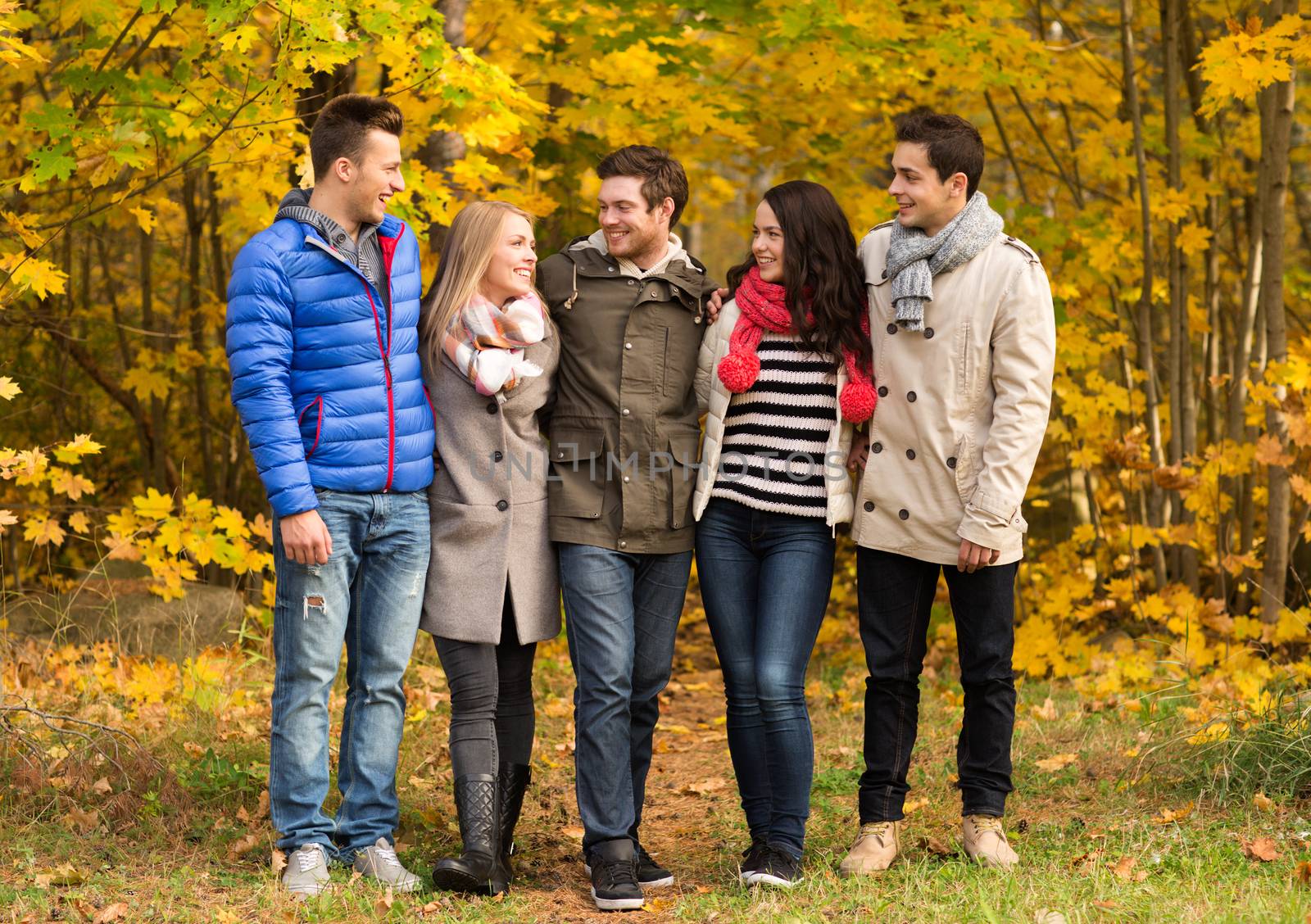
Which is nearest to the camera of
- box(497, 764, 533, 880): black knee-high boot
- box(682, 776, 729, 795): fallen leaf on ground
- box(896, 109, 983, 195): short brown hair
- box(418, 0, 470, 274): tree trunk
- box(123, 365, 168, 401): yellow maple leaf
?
box(896, 109, 983, 195): short brown hair

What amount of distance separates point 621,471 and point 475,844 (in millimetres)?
1128

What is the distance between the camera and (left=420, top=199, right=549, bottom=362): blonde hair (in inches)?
142

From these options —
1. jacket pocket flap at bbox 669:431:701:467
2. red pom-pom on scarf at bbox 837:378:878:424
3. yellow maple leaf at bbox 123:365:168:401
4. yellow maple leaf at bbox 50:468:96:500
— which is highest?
red pom-pom on scarf at bbox 837:378:878:424

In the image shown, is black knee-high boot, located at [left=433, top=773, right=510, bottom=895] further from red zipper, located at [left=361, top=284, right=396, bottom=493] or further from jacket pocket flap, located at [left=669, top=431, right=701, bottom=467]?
jacket pocket flap, located at [left=669, top=431, right=701, bottom=467]

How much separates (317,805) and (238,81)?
2.87m

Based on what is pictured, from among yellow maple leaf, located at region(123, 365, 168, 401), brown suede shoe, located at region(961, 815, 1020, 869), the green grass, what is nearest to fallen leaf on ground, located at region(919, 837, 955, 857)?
the green grass

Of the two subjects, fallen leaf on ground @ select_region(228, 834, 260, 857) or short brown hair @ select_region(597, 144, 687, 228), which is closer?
short brown hair @ select_region(597, 144, 687, 228)

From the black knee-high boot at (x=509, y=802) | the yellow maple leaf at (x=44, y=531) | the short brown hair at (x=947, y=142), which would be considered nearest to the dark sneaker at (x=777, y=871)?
the black knee-high boot at (x=509, y=802)

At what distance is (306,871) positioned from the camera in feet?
11.4

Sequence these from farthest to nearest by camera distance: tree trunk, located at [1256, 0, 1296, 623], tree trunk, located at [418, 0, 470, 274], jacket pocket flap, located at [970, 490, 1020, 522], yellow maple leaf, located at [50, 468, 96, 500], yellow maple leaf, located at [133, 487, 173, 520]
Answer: tree trunk, located at [1256, 0, 1296, 623] → tree trunk, located at [418, 0, 470, 274] → yellow maple leaf, located at [133, 487, 173, 520] → yellow maple leaf, located at [50, 468, 96, 500] → jacket pocket flap, located at [970, 490, 1020, 522]

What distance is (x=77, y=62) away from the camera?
4914 mm

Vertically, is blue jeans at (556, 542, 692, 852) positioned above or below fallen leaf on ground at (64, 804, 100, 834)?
above

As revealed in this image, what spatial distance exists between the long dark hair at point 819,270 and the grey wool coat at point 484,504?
28.3 inches

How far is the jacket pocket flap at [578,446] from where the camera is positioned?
3.62 meters
